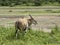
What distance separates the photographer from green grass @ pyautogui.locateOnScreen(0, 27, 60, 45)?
45.0 feet

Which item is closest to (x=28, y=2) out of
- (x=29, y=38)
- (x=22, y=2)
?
(x=22, y=2)

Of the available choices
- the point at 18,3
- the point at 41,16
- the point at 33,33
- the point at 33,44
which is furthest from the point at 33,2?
the point at 33,44

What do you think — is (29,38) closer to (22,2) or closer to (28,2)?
(22,2)

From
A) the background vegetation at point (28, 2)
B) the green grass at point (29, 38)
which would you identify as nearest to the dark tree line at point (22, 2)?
the background vegetation at point (28, 2)

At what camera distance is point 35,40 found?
569 inches

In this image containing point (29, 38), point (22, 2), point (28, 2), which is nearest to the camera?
point (29, 38)

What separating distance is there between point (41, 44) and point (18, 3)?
1149 inches

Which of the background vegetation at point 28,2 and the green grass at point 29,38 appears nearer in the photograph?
the green grass at point 29,38

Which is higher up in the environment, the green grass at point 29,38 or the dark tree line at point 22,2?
the green grass at point 29,38

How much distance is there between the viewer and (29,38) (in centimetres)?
1480

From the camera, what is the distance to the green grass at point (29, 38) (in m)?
13.7

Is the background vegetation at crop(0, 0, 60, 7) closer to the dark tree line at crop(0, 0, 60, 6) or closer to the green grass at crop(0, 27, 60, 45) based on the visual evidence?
the dark tree line at crop(0, 0, 60, 6)

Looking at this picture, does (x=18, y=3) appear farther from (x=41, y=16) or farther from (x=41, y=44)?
(x=41, y=44)

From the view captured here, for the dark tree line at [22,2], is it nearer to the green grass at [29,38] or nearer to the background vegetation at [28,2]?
the background vegetation at [28,2]
